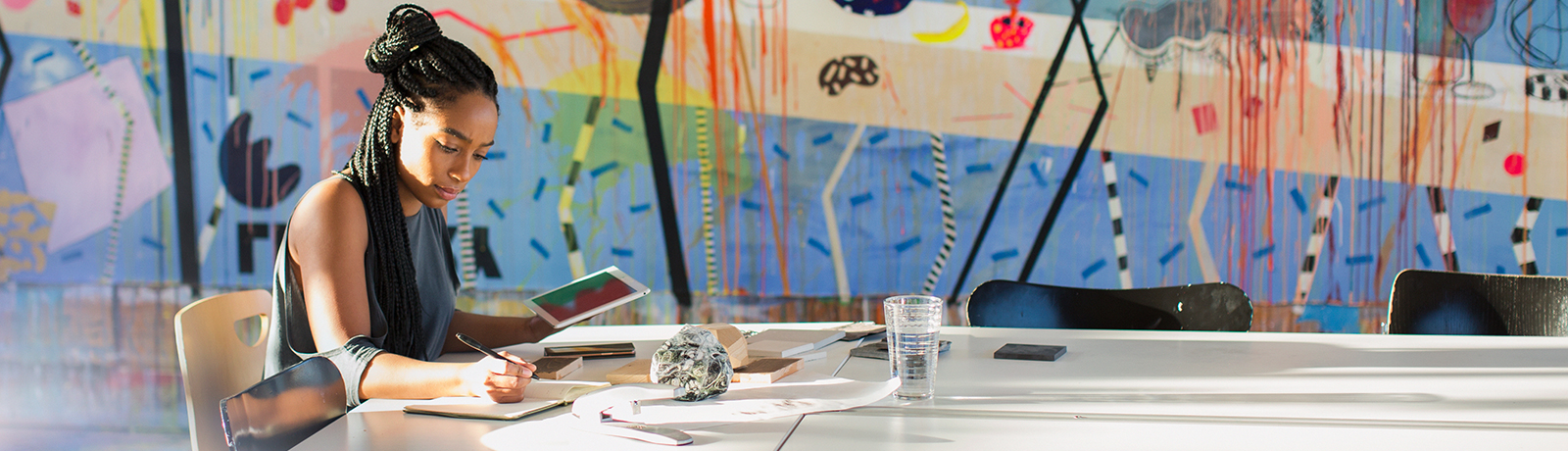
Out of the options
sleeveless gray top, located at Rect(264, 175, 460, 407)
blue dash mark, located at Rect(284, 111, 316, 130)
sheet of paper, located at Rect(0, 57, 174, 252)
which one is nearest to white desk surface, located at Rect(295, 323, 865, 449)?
sleeveless gray top, located at Rect(264, 175, 460, 407)

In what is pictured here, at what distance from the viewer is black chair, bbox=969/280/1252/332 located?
1.99 meters

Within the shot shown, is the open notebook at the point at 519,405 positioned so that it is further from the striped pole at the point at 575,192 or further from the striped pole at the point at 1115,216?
the striped pole at the point at 1115,216

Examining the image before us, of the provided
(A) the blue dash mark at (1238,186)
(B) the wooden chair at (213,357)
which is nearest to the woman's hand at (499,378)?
(B) the wooden chair at (213,357)

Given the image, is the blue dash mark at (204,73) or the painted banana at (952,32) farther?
the blue dash mark at (204,73)

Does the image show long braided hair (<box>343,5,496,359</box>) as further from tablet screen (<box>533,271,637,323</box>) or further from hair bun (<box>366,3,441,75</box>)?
tablet screen (<box>533,271,637,323</box>)

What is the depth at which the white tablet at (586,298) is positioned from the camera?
1.53 m

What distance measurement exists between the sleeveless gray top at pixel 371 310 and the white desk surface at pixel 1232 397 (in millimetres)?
661

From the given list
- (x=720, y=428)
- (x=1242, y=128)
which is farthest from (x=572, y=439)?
(x=1242, y=128)

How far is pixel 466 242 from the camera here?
308 cm

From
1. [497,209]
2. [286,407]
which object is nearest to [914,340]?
[286,407]

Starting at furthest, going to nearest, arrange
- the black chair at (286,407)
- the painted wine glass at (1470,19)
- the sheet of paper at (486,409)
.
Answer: the painted wine glass at (1470,19)
the sheet of paper at (486,409)
the black chair at (286,407)

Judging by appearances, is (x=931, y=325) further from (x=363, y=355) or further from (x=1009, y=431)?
(x=363, y=355)

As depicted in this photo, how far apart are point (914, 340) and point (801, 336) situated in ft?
1.46

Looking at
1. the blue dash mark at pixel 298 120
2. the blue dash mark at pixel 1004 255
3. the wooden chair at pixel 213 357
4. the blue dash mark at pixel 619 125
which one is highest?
the blue dash mark at pixel 298 120
